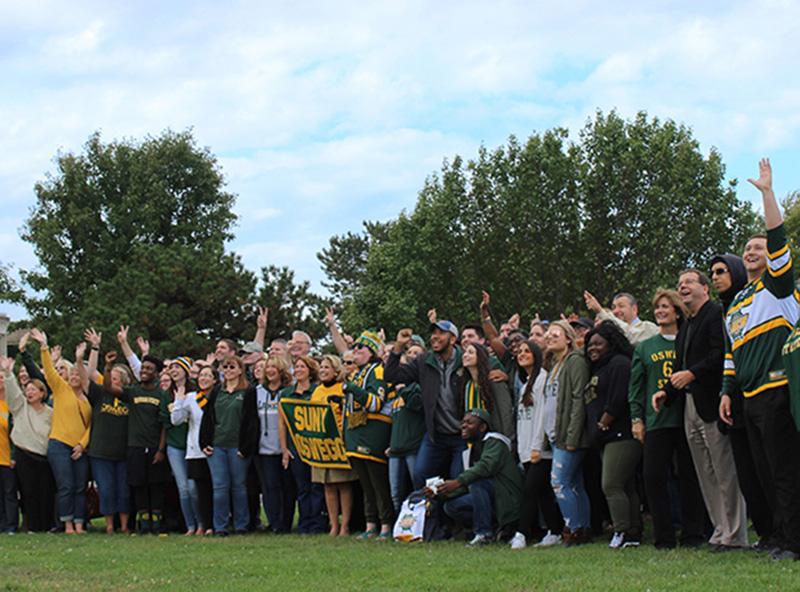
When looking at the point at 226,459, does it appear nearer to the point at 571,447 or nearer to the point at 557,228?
the point at 571,447

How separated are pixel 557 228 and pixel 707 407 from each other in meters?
33.9

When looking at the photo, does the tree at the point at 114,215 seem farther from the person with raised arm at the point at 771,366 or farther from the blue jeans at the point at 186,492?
the person with raised arm at the point at 771,366

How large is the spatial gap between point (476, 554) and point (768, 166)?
14.0 feet

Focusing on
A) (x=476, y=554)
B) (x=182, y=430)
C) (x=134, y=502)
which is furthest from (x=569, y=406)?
(x=134, y=502)

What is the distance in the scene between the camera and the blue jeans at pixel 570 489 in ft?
34.1

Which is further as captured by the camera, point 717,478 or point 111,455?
point 111,455

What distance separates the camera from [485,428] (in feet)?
37.8

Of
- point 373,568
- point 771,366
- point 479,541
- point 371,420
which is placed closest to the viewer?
point 771,366

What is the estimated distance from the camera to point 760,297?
848 cm

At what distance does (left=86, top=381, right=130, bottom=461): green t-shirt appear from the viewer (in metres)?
15.0

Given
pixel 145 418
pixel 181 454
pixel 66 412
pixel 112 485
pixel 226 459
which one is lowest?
pixel 112 485

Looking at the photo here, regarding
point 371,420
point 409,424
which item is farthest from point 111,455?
point 409,424

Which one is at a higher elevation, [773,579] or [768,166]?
[768,166]

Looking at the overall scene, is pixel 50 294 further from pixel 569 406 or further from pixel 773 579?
pixel 773 579
